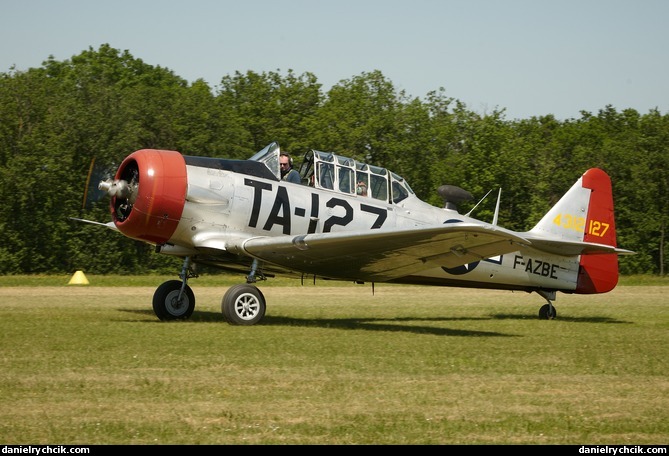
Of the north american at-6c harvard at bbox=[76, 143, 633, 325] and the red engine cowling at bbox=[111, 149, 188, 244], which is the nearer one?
the north american at-6c harvard at bbox=[76, 143, 633, 325]

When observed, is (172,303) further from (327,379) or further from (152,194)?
(327,379)

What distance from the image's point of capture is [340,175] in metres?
14.4

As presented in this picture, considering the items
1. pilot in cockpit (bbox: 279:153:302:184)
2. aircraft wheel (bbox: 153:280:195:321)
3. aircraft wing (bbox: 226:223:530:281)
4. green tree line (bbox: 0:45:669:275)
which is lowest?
aircraft wheel (bbox: 153:280:195:321)

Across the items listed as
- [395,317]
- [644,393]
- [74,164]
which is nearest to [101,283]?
[395,317]

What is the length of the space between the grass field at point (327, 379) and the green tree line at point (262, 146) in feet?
79.7

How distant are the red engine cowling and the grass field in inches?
56.6

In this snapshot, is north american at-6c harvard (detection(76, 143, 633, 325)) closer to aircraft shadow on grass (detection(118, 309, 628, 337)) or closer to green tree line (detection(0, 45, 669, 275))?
aircraft shadow on grass (detection(118, 309, 628, 337))

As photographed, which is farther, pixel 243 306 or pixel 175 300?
pixel 175 300

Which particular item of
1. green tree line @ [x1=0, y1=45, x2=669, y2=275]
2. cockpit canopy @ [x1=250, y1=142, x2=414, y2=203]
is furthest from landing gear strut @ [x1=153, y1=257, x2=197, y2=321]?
green tree line @ [x1=0, y1=45, x2=669, y2=275]

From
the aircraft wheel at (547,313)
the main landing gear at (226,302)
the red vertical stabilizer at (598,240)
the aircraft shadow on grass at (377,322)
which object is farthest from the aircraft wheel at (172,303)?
the red vertical stabilizer at (598,240)

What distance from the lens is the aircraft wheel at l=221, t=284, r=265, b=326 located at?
1312 centimetres

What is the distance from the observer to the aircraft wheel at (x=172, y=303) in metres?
13.9

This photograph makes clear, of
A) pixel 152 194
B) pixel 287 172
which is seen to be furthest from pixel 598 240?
pixel 152 194

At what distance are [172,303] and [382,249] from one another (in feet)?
11.8
